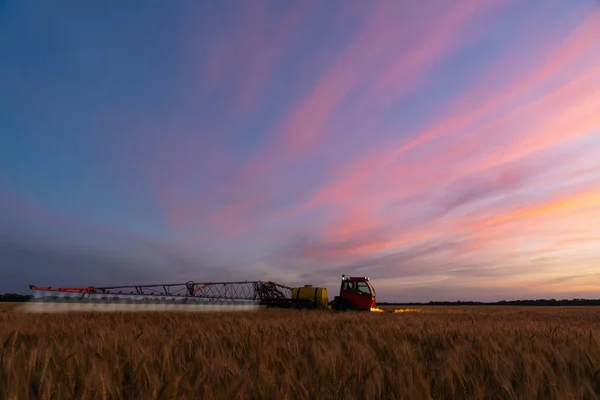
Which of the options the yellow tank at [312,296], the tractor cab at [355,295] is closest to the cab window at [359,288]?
the tractor cab at [355,295]

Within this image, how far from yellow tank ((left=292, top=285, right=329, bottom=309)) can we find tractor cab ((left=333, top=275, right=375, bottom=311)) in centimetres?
364

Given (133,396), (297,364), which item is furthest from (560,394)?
(133,396)

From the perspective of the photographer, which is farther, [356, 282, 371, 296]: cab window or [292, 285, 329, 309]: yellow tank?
[292, 285, 329, 309]: yellow tank

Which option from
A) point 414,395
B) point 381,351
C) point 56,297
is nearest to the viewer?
point 414,395

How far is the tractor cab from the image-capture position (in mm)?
24000

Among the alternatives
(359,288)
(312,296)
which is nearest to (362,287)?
(359,288)

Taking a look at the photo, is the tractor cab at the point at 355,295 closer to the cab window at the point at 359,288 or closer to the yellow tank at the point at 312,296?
the cab window at the point at 359,288

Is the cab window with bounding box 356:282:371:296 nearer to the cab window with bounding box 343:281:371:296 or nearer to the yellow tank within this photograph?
the cab window with bounding box 343:281:371:296

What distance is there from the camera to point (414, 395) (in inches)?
76.1

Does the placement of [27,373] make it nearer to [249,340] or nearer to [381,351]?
[249,340]

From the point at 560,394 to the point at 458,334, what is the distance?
3421mm


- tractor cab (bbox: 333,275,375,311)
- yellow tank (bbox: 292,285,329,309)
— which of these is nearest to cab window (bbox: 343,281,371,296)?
tractor cab (bbox: 333,275,375,311)

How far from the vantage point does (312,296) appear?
2880 centimetres

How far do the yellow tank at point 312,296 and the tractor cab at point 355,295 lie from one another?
11.9 ft
